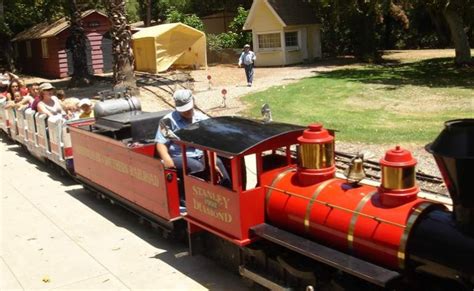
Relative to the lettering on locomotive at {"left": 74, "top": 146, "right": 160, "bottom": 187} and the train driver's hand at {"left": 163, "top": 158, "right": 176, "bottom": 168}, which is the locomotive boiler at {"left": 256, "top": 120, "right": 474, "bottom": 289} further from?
the lettering on locomotive at {"left": 74, "top": 146, "right": 160, "bottom": 187}

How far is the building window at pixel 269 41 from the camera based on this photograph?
35.7 metres

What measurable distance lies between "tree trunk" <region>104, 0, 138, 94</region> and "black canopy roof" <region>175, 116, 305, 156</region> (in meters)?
15.3

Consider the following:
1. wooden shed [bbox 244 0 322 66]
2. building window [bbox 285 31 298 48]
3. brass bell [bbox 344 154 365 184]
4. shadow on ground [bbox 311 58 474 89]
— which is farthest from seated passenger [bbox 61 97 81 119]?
building window [bbox 285 31 298 48]

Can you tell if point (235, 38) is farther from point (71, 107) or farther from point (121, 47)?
point (71, 107)

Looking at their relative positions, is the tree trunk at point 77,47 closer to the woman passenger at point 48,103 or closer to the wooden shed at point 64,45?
the wooden shed at point 64,45

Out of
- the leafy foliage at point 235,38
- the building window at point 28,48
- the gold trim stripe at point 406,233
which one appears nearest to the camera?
the gold trim stripe at point 406,233

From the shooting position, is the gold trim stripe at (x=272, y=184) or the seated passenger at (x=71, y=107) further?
the seated passenger at (x=71, y=107)

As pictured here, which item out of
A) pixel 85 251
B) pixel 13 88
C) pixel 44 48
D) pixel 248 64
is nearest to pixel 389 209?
pixel 85 251

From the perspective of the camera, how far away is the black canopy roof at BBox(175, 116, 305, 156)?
233 inches

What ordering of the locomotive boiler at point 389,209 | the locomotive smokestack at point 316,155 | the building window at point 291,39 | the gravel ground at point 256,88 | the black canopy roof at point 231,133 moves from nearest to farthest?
the locomotive boiler at point 389,209 < the locomotive smokestack at point 316,155 < the black canopy roof at point 231,133 < the gravel ground at point 256,88 < the building window at point 291,39

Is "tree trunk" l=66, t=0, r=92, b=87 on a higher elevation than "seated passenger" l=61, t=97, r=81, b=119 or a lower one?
higher

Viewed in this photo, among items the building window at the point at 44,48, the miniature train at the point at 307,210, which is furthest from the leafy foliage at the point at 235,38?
the miniature train at the point at 307,210

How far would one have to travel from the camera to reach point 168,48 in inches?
1335

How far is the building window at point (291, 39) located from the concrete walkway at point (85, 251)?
87.0 feet
